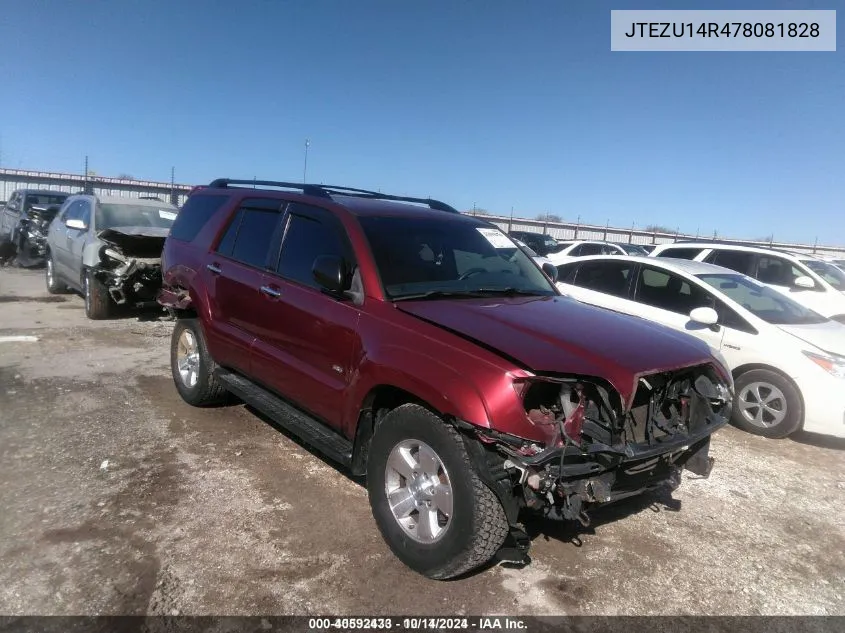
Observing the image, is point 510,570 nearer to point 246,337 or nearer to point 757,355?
point 246,337

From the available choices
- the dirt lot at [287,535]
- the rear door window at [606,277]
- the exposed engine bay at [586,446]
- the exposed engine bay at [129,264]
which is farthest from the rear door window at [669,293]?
the exposed engine bay at [129,264]

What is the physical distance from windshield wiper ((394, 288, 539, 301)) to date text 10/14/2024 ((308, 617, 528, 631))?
1643 millimetres

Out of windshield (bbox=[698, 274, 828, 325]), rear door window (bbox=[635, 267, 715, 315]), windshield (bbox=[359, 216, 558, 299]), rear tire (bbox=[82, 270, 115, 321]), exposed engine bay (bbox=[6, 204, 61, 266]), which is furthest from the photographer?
exposed engine bay (bbox=[6, 204, 61, 266])

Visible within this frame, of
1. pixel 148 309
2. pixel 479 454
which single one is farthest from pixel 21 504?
pixel 148 309

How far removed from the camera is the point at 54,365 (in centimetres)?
629

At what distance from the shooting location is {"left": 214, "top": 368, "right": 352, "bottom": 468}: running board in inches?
137

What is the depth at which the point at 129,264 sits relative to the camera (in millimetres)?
8320

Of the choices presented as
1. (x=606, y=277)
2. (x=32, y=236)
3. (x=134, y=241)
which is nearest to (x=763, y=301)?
(x=606, y=277)

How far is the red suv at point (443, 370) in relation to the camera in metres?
2.68

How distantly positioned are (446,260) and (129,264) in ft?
20.2

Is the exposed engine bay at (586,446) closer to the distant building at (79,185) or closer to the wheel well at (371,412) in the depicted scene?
the wheel well at (371,412)

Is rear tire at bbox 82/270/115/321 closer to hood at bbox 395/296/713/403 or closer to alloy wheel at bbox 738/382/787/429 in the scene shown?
hood at bbox 395/296/713/403

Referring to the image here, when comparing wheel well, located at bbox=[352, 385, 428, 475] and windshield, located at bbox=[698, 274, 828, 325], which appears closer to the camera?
wheel well, located at bbox=[352, 385, 428, 475]

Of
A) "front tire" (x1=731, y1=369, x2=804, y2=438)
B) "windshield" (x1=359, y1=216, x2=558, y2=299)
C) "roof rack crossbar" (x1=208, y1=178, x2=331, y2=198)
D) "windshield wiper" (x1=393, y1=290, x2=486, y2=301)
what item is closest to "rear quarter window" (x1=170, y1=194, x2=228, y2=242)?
"roof rack crossbar" (x1=208, y1=178, x2=331, y2=198)
